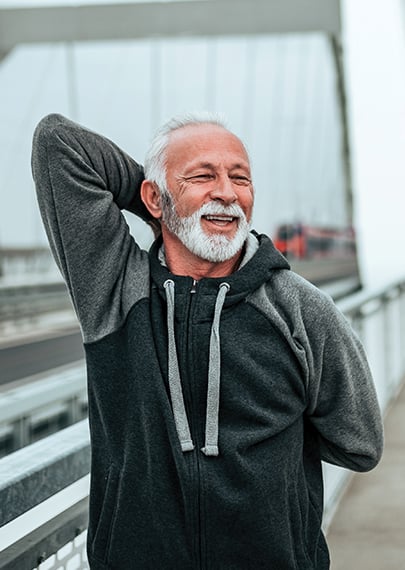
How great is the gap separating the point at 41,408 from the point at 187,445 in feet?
11.1

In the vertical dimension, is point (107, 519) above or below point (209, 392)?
below

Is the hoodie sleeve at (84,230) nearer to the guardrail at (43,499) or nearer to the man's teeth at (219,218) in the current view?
the man's teeth at (219,218)

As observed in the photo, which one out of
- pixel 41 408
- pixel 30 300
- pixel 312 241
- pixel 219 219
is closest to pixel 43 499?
pixel 219 219

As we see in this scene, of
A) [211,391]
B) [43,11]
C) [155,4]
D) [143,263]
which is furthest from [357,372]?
[43,11]

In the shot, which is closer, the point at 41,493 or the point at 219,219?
the point at 219,219

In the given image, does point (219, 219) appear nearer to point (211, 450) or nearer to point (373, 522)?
point (211, 450)

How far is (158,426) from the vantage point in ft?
5.14

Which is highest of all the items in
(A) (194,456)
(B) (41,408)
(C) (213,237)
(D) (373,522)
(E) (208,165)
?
(E) (208,165)

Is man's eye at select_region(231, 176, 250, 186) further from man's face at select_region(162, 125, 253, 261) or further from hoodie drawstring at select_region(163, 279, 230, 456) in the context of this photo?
hoodie drawstring at select_region(163, 279, 230, 456)

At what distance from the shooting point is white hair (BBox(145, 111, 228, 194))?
1.67 m

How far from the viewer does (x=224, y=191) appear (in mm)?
1598

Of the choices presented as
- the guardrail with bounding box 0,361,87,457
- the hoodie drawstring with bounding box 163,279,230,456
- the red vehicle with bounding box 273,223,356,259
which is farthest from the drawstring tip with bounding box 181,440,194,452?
the red vehicle with bounding box 273,223,356,259

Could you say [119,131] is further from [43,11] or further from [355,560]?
[355,560]

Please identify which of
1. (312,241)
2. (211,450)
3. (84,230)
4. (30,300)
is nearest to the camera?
(211,450)
